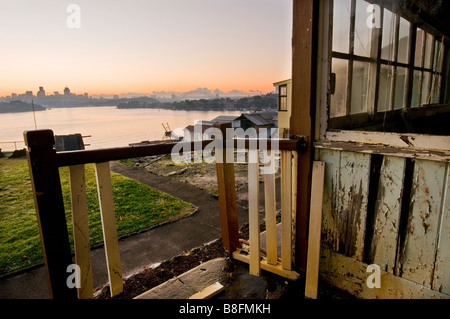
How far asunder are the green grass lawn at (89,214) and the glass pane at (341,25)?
4.05 metres

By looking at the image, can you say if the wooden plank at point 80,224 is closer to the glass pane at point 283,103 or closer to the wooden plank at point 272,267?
the wooden plank at point 272,267

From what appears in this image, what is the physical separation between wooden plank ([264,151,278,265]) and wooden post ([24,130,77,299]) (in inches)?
50.0

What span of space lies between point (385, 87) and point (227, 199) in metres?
1.83

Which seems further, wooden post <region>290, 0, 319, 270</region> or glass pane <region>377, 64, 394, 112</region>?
glass pane <region>377, 64, 394, 112</region>

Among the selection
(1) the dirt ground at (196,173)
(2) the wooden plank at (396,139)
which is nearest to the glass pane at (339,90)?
(2) the wooden plank at (396,139)

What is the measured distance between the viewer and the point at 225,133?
174 cm

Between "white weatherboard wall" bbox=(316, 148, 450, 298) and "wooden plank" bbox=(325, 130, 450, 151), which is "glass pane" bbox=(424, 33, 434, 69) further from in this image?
"white weatherboard wall" bbox=(316, 148, 450, 298)

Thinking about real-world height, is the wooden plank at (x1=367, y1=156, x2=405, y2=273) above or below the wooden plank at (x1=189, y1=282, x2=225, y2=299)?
above

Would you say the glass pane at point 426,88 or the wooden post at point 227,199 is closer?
the wooden post at point 227,199

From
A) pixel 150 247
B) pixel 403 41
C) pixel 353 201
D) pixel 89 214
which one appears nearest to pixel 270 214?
pixel 353 201

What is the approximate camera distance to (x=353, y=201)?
1681mm

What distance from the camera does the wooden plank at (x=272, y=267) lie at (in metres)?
1.84

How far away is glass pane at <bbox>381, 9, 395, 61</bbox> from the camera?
7.10 ft

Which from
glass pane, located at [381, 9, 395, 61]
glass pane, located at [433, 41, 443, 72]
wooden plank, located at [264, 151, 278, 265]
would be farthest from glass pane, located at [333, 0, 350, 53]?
glass pane, located at [433, 41, 443, 72]
